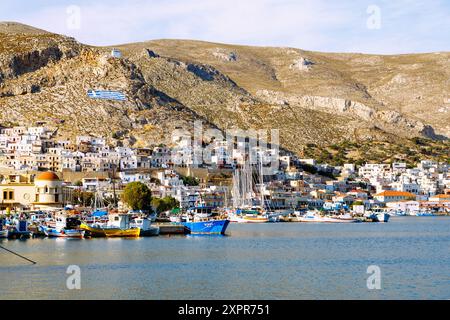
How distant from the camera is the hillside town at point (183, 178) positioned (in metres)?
117

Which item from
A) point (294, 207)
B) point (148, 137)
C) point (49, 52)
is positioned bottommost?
point (294, 207)

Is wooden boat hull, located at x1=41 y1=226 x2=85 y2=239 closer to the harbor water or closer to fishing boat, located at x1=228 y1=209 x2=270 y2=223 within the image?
the harbor water

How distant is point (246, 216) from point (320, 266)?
67.6m

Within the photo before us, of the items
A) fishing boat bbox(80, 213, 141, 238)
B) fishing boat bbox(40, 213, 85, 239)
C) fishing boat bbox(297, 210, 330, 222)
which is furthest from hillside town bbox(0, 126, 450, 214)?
fishing boat bbox(80, 213, 141, 238)

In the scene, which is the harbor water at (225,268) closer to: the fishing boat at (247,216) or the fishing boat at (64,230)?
the fishing boat at (64,230)

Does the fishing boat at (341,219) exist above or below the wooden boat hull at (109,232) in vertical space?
below

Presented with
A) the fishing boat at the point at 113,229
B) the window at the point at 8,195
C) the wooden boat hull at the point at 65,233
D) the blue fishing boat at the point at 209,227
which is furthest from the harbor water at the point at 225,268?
the window at the point at 8,195

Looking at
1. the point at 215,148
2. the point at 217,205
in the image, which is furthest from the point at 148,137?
the point at 217,205

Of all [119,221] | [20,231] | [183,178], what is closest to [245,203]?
[183,178]

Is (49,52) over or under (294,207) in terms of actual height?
over

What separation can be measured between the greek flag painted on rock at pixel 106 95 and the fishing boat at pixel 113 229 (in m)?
86.1
